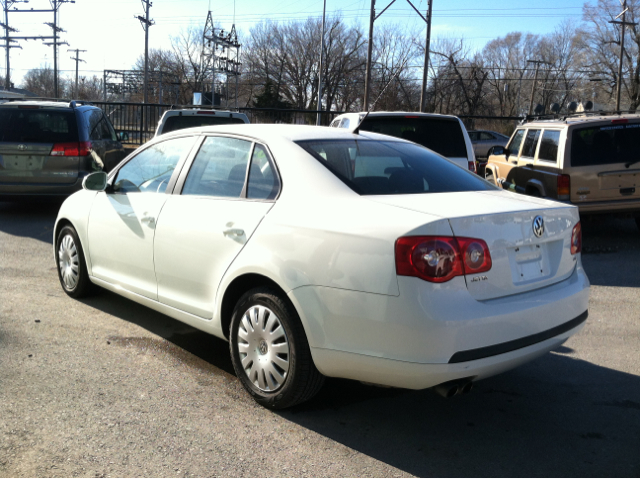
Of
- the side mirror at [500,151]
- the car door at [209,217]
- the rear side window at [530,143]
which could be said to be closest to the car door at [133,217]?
the car door at [209,217]

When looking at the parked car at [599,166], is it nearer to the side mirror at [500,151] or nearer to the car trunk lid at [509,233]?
the side mirror at [500,151]

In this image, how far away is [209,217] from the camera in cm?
404

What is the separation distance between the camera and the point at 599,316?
18.8ft

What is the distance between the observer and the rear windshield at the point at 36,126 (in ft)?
32.2

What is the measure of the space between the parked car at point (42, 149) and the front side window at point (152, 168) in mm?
5102

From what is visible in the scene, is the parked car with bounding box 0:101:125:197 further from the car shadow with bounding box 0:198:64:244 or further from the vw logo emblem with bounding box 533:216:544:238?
the vw logo emblem with bounding box 533:216:544:238

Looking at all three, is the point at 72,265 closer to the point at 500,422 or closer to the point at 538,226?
the point at 500,422

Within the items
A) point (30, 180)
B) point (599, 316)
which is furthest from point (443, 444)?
point (30, 180)

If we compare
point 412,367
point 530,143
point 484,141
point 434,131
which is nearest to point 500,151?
point 530,143

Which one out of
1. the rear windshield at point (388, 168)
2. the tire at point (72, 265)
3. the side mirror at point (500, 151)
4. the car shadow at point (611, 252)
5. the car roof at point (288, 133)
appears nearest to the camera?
the rear windshield at point (388, 168)

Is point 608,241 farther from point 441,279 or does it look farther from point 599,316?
point 441,279

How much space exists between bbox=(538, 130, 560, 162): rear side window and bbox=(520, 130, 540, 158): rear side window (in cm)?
23

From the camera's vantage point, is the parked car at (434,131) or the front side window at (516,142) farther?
the front side window at (516,142)

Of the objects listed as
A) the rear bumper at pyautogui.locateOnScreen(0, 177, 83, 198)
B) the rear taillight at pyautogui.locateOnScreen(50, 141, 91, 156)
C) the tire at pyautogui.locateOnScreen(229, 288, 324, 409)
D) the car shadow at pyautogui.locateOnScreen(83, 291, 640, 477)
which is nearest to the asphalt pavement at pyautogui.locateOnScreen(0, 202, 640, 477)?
the car shadow at pyautogui.locateOnScreen(83, 291, 640, 477)
